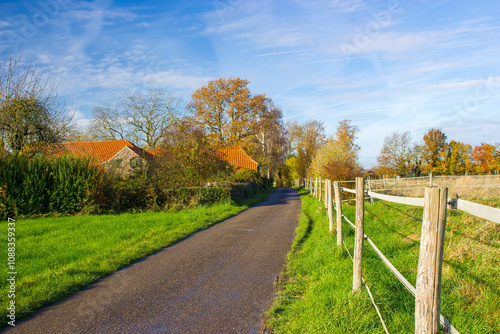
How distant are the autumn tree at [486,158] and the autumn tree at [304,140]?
23.5 m

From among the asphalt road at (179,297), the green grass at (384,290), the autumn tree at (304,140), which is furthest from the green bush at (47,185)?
the autumn tree at (304,140)

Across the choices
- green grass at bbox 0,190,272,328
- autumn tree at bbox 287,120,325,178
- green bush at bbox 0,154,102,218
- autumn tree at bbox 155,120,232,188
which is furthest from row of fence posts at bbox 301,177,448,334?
autumn tree at bbox 287,120,325,178

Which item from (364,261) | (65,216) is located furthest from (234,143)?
(364,261)

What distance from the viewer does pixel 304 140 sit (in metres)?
59.1

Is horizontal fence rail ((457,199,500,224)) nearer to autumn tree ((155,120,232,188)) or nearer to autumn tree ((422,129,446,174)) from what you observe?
autumn tree ((155,120,232,188))

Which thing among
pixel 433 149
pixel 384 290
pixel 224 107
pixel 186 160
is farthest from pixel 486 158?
pixel 384 290

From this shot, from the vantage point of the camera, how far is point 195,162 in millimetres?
20594

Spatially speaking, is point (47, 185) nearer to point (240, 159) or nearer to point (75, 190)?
A: point (75, 190)

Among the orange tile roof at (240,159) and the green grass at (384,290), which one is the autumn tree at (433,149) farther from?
the green grass at (384,290)

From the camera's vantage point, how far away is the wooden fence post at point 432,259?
238 centimetres

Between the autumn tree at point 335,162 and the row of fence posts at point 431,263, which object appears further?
the autumn tree at point 335,162

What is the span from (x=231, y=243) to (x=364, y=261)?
13.3ft

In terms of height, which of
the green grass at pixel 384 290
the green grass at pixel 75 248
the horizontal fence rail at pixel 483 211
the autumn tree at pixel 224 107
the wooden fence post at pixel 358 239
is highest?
the autumn tree at pixel 224 107

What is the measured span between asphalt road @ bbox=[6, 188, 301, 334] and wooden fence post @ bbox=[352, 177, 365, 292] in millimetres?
1312
